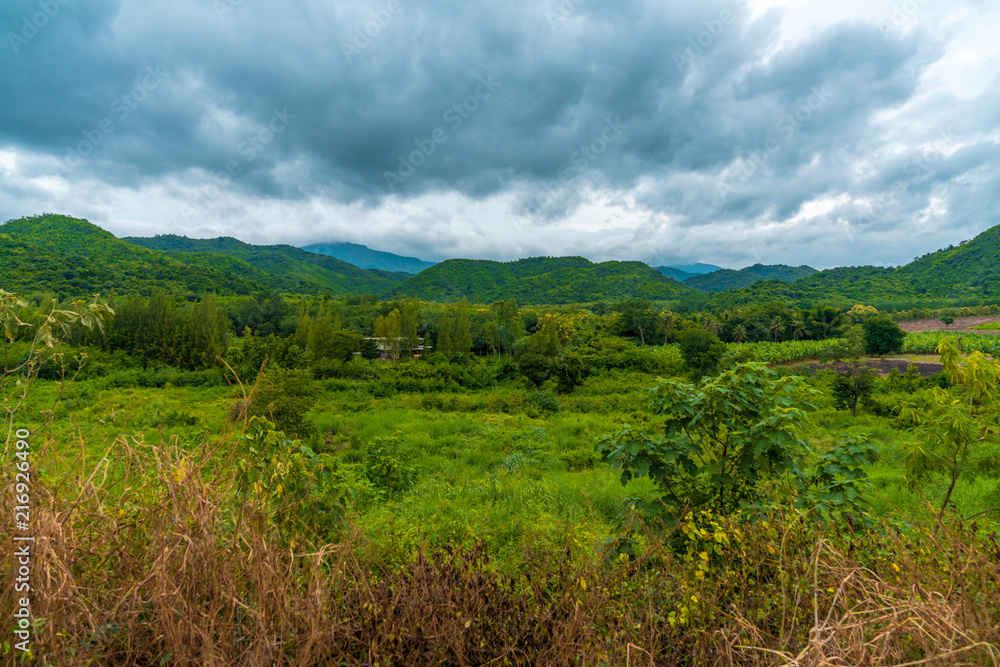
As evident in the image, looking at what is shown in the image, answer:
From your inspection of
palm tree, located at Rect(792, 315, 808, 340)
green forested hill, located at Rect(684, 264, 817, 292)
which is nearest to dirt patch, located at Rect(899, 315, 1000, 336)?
palm tree, located at Rect(792, 315, 808, 340)

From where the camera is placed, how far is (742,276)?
192125 mm

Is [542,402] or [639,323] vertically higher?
[639,323]

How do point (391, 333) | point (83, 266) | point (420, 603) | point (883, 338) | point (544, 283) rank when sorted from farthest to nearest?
1. point (544, 283)
2. point (83, 266)
3. point (883, 338)
4. point (391, 333)
5. point (420, 603)

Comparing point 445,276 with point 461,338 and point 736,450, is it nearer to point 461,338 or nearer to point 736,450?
point 461,338

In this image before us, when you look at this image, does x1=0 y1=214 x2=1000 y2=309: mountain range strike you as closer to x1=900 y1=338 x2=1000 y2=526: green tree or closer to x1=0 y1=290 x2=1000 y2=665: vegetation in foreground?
x1=0 y1=290 x2=1000 y2=665: vegetation in foreground

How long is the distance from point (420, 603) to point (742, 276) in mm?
226242

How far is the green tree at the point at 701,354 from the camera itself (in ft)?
116

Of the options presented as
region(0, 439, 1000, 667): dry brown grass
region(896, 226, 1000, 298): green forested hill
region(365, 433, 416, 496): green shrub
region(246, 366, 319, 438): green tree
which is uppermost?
region(896, 226, 1000, 298): green forested hill

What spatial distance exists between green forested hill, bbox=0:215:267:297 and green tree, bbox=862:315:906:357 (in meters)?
87.1

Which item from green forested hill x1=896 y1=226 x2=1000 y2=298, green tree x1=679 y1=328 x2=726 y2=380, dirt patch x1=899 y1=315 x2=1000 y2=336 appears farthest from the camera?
green forested hill x1=896 y1=226 x2=1000 y2=298

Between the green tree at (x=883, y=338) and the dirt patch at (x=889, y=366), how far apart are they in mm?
4861

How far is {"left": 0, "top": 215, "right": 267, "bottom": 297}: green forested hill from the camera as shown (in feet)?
168

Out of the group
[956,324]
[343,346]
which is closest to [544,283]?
[956,324]

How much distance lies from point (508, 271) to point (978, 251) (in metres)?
118
